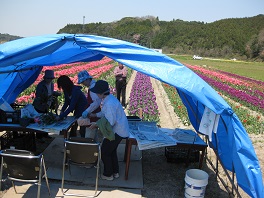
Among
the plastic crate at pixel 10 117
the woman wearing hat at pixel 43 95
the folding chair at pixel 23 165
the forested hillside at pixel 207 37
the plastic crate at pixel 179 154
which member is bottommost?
the plastic crate at pixel 179 154

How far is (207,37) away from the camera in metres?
112

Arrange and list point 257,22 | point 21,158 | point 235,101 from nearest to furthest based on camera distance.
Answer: point 21,158 → point 235,101 → point 257,22

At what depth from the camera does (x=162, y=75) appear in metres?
4.21

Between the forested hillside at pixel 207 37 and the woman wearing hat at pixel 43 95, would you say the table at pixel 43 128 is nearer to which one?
the woman wearing hat at pixel 43 95

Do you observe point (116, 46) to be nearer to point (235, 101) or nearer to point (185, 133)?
point (185, 133)

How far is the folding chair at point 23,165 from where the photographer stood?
12.2 feet

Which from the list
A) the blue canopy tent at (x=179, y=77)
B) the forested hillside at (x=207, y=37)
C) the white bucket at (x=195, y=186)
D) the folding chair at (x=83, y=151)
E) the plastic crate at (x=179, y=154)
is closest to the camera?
the blue canopy tent at (x=179, y=77)

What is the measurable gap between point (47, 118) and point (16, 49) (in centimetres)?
149

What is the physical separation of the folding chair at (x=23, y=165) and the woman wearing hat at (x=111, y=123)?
1.15 m

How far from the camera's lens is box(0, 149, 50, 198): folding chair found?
3.71 meters

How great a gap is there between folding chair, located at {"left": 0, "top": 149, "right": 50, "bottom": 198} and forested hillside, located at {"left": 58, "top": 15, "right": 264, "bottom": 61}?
90630 mm

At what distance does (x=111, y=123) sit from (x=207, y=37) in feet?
378

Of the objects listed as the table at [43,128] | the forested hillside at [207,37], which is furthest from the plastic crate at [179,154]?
the forested hillside at [207,37]

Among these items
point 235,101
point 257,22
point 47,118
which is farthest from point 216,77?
point 257,22
